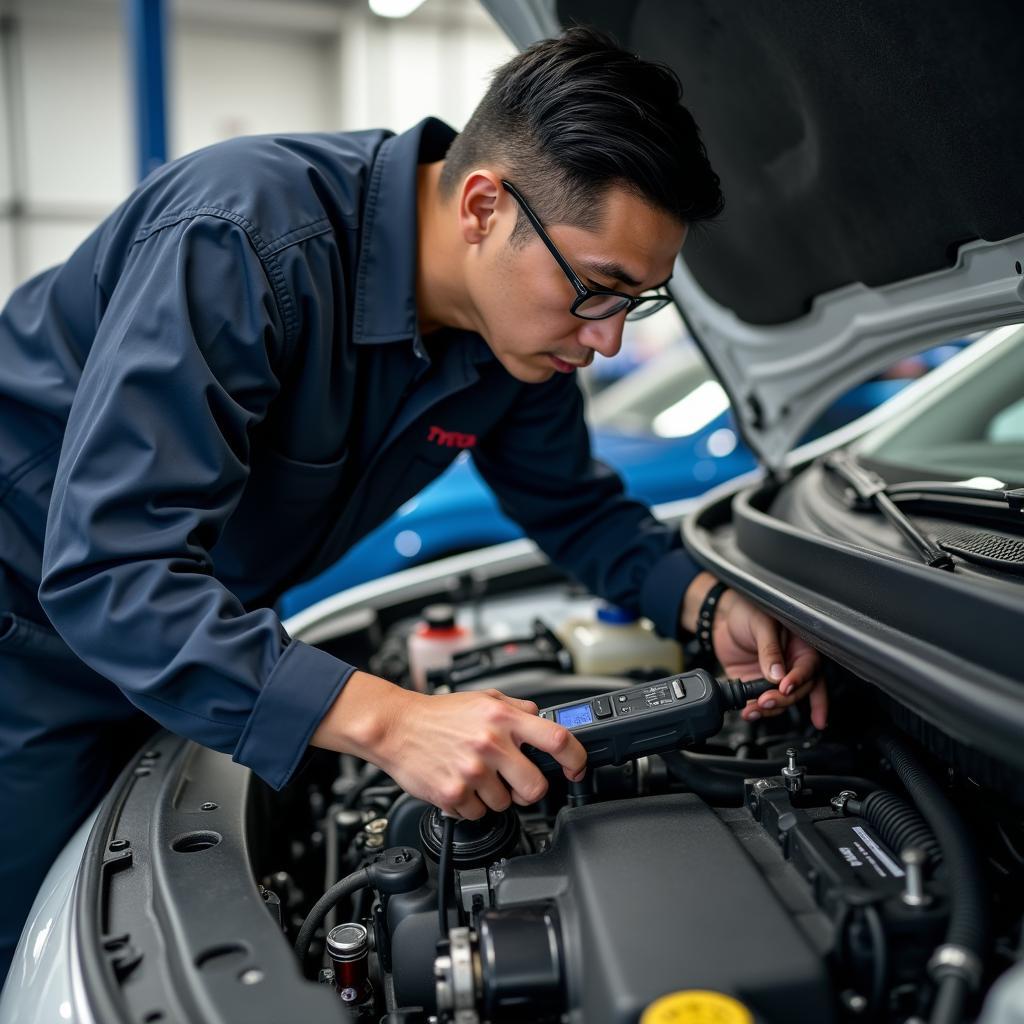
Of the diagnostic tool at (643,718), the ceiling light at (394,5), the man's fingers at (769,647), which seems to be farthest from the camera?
the ceiling light at (394,5)

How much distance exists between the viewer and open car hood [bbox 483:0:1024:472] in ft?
3.39

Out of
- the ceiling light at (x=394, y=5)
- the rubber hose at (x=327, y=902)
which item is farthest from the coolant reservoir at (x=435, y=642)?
the ceiling light at (x=394, y=5)

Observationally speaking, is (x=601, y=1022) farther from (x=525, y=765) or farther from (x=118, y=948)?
(x=118, y=948)

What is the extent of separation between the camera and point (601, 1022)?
29.3 inches

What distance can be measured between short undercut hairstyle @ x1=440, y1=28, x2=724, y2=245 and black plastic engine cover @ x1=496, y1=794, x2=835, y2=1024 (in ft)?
2.35

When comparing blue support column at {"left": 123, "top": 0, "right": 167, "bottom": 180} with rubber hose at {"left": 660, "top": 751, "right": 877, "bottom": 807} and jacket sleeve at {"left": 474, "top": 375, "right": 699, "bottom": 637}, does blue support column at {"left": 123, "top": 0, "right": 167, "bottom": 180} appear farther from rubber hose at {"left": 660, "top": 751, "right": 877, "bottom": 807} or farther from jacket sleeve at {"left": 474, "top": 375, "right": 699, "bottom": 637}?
rubber hose at {"left": 660, "top": 751, "right": 877, "bottom": 807}

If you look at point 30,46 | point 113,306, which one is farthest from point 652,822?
point 30,46

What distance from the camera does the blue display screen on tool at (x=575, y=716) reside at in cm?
105

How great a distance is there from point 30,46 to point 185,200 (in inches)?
378

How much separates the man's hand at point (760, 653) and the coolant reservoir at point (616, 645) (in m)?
0.17

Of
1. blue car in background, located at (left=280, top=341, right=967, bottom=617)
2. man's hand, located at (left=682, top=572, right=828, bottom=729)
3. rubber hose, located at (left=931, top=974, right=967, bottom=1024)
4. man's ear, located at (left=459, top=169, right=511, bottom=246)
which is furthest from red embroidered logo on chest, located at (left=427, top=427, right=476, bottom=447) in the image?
blue car in background, located at (left=280, top=341, right=967, bottom=617)

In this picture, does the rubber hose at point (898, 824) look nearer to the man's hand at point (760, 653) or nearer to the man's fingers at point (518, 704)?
the man's hand at point (760, 653)

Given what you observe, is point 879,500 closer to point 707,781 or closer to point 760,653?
point 760,653

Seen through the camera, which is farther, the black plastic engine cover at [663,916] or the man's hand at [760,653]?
the man's hand at [760,653]
